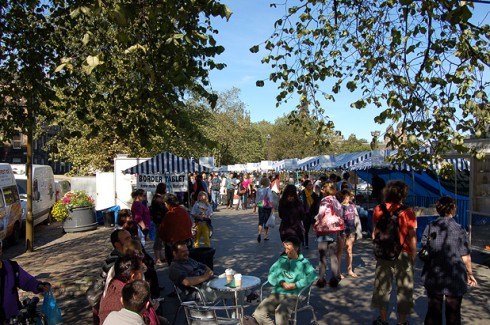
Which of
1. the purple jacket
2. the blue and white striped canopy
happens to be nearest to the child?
the blue and white striped canopy

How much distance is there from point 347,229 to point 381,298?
3072mm

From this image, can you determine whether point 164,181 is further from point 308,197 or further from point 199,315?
point 199,315

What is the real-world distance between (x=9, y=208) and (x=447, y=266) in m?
12.2

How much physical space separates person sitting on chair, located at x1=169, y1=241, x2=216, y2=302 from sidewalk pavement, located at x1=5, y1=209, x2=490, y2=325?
0.75 metres

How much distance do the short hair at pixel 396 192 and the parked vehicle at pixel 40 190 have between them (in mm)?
13538

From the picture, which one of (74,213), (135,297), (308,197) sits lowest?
(74,213)

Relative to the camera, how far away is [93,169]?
87.1ft

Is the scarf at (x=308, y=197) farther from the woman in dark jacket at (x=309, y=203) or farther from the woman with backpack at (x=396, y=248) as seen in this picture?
the woman with backpack at (x=396, y=248)

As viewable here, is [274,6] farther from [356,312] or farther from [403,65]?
[356,312]

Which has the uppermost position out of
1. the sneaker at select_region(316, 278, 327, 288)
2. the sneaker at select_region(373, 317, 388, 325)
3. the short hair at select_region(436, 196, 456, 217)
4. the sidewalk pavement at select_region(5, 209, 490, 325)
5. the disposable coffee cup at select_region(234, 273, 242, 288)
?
the short hair at select_region(436, 196, 456, 217)

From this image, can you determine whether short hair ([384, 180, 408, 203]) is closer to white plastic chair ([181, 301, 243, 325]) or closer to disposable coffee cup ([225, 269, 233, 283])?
disposable coffee cup ([225, 269, 233, 283])

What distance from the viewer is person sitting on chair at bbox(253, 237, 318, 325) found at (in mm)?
5086

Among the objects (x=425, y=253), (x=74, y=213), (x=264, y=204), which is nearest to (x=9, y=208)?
(x=74, y=213)

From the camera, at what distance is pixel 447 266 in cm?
495
